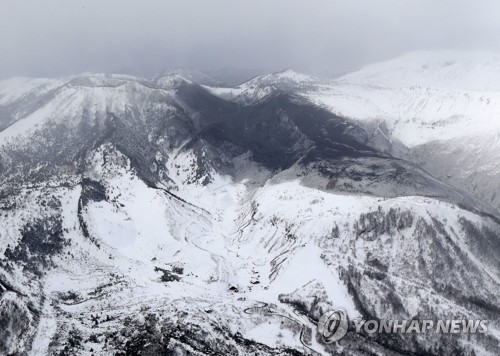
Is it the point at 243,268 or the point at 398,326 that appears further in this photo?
the point at 243,268

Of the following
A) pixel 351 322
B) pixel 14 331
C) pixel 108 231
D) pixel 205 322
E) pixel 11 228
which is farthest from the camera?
pixel 108 231

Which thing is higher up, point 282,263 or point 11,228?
point 11,228

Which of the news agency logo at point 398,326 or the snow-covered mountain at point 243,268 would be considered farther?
the news agency logo at point 398,326

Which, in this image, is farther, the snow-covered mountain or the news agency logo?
the news agency logo

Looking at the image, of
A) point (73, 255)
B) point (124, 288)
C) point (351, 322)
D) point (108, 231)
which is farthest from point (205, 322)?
point (108, 231)

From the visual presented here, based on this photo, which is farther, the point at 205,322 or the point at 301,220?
the point at 301,220

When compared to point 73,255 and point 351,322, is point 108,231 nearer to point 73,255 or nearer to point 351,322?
point 73,255

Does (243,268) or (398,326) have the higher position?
(243,268)

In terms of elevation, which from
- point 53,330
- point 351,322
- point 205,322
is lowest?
point 351,322
